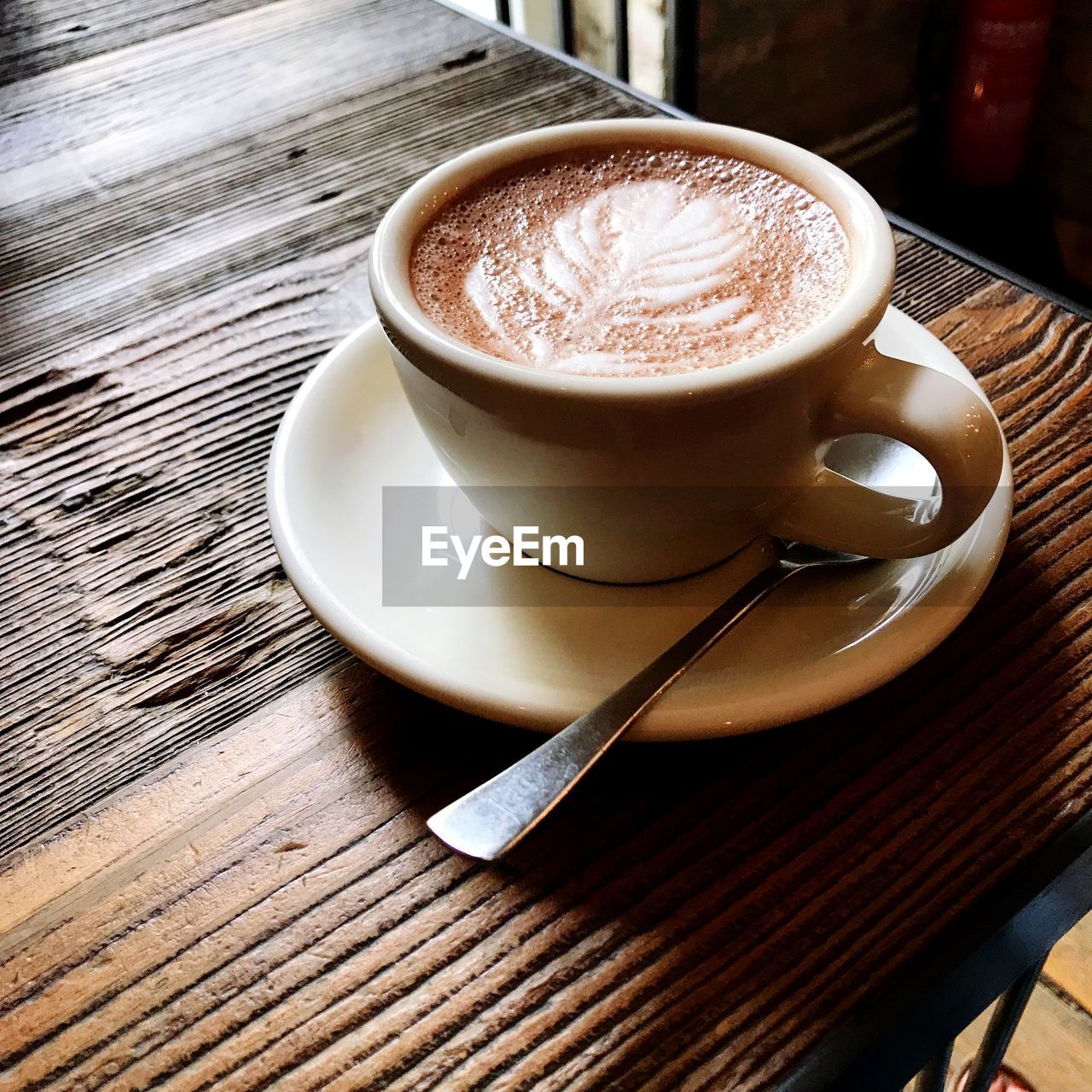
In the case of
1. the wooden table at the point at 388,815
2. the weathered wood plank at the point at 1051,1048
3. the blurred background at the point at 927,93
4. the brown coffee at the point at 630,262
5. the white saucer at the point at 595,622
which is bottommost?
the weathered wood plank at the point at 1051,1048

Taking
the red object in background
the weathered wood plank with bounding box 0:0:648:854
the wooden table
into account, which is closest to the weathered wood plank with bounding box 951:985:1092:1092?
the wooden table

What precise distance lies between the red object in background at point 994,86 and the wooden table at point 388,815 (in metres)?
1.56

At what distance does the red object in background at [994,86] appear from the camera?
6.01 feet

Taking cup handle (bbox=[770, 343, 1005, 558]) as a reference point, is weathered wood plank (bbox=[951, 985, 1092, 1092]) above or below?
below

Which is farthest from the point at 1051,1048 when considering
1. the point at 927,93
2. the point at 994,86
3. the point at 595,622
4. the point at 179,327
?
the point at 927,93

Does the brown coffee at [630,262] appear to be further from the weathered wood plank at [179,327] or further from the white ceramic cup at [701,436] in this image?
the weathered wood plank at [179,327]

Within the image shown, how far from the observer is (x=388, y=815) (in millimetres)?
374

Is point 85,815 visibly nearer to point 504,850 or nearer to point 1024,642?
point 504,850

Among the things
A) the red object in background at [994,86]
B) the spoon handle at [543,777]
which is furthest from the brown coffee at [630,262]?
the red object in background at [994,86]

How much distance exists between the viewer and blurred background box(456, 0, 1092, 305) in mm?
1817

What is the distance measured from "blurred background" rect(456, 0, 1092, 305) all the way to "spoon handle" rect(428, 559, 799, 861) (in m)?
1.50

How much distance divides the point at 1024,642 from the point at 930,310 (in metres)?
0.26

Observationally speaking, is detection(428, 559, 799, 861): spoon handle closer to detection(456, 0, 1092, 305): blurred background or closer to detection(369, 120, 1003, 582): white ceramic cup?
detection(369, 120, 1003, 582): white ceramic cup

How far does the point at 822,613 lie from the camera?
406mm
